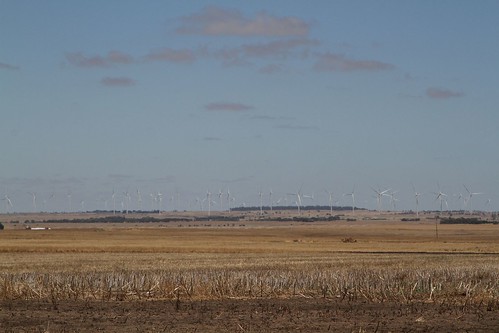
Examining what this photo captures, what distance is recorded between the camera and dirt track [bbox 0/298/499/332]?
21734 mm

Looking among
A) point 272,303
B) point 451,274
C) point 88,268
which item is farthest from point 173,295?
point 88,268

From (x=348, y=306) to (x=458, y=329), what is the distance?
17.7ft

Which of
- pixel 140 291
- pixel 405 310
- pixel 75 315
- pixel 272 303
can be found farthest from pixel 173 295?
pixel 405 310

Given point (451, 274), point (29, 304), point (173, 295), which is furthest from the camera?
point (451, 274)

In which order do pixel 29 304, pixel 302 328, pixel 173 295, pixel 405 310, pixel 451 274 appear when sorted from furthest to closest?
pixel 451 274, pixel 173 295, pixel 29 304, pixel 405 310, pixel 302 328

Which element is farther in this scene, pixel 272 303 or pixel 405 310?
pixel 272 303

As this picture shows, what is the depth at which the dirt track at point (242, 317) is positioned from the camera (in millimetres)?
21734

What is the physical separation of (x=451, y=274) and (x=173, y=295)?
16.5 metres

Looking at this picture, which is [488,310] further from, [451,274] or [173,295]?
[451,274]

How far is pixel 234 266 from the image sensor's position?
5478cm

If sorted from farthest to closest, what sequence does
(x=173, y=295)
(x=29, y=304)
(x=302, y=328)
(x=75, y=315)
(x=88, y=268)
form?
1. (x=88, y=268)
2. (x=173, y=295)
3. (x=29, y=304)
4. (x=75, y=315)
5. (x=302, y=328)

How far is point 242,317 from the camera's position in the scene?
23.8 metres

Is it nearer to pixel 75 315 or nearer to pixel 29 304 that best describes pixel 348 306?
pixel 75 315

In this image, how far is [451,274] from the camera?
41000 millimetres
